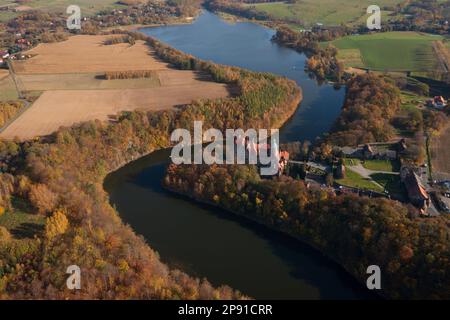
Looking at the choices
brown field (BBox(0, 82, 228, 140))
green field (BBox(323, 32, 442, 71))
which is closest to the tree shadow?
brown field (BBox(0, 82, 228, 140))

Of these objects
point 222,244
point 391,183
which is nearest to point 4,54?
point 222,244

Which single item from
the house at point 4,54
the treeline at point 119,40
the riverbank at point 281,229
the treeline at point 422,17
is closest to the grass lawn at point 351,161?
the riverbank at point 281,229

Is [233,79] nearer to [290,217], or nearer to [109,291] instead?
[290,217]

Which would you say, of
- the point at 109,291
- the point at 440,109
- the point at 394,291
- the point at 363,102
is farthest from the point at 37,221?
the point at 440,109

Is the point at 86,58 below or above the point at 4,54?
below

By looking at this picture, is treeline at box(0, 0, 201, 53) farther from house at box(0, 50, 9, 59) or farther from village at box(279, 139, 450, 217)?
village at box(279, 139, 450, 217)

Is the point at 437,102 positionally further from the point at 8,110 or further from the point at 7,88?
the point at 7,88
